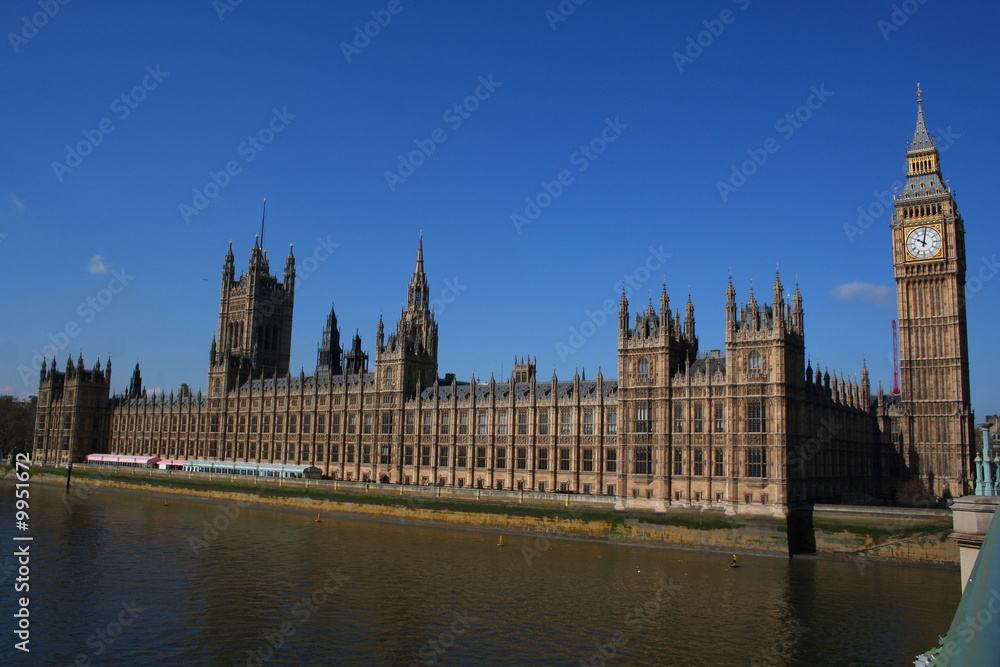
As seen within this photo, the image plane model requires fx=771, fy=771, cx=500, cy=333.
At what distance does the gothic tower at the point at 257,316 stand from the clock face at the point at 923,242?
114 m

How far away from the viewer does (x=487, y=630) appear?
42.3 metres

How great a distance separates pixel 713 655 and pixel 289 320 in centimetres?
14272

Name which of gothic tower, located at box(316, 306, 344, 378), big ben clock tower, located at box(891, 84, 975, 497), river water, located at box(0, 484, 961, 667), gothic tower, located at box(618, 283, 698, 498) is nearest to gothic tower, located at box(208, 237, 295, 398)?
gothic tower, located at box(316, 306, 344, 378)

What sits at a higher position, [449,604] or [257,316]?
[257,316]

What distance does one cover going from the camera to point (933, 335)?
97.8 m

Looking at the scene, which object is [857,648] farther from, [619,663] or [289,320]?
[289,320]

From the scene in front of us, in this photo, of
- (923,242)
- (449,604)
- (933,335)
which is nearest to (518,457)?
(449,604)

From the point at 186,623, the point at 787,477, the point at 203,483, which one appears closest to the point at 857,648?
the point at 787,477

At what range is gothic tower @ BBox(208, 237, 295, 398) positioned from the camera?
523 ft

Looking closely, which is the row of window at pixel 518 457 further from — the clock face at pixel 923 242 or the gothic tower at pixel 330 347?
the clock face at pixel 923 242

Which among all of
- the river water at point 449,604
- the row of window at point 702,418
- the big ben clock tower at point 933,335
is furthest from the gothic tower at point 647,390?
the big ben clock tower at point 933,335

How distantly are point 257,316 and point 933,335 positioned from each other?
12275 cm

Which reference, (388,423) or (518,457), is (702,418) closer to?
(518,457)

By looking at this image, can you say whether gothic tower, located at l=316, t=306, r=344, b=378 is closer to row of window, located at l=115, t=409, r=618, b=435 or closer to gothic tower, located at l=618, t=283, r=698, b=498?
row of window, located at l=115, t=409, r=618, b=435
